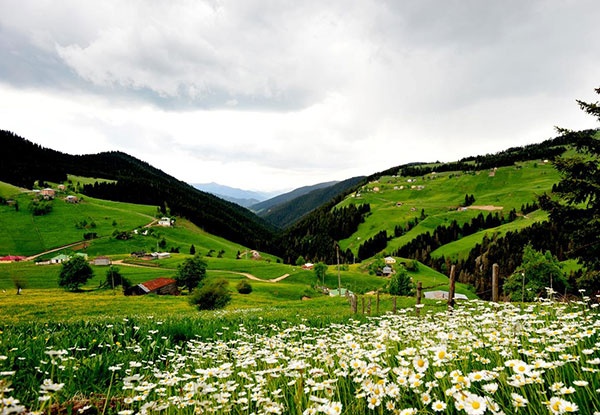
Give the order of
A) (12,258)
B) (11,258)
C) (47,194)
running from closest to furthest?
(11,258) → (12,258) → (47,194)

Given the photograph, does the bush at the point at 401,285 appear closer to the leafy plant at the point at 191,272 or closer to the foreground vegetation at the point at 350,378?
the leafy plant at the point at 191,272

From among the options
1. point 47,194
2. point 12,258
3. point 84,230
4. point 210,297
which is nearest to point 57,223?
point 84,230

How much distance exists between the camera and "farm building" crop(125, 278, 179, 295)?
79400 mm

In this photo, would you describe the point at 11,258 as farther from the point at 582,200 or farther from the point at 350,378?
the point at 582,200

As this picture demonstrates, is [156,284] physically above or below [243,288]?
above

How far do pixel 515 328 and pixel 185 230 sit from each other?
7538 inches

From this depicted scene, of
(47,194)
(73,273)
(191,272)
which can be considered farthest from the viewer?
(47,194)

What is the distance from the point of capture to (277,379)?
505 cm

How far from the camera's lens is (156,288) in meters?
80.8

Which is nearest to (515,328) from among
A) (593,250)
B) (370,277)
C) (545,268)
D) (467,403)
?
(467,403)

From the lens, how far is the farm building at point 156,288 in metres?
79.4

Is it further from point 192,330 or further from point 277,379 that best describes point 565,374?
point 192,330

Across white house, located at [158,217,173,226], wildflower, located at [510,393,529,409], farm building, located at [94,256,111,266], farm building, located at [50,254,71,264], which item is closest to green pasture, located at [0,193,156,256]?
white house, located at [158,217,173,226]

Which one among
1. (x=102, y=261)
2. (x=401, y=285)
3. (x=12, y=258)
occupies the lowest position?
(x=401, y=285)
